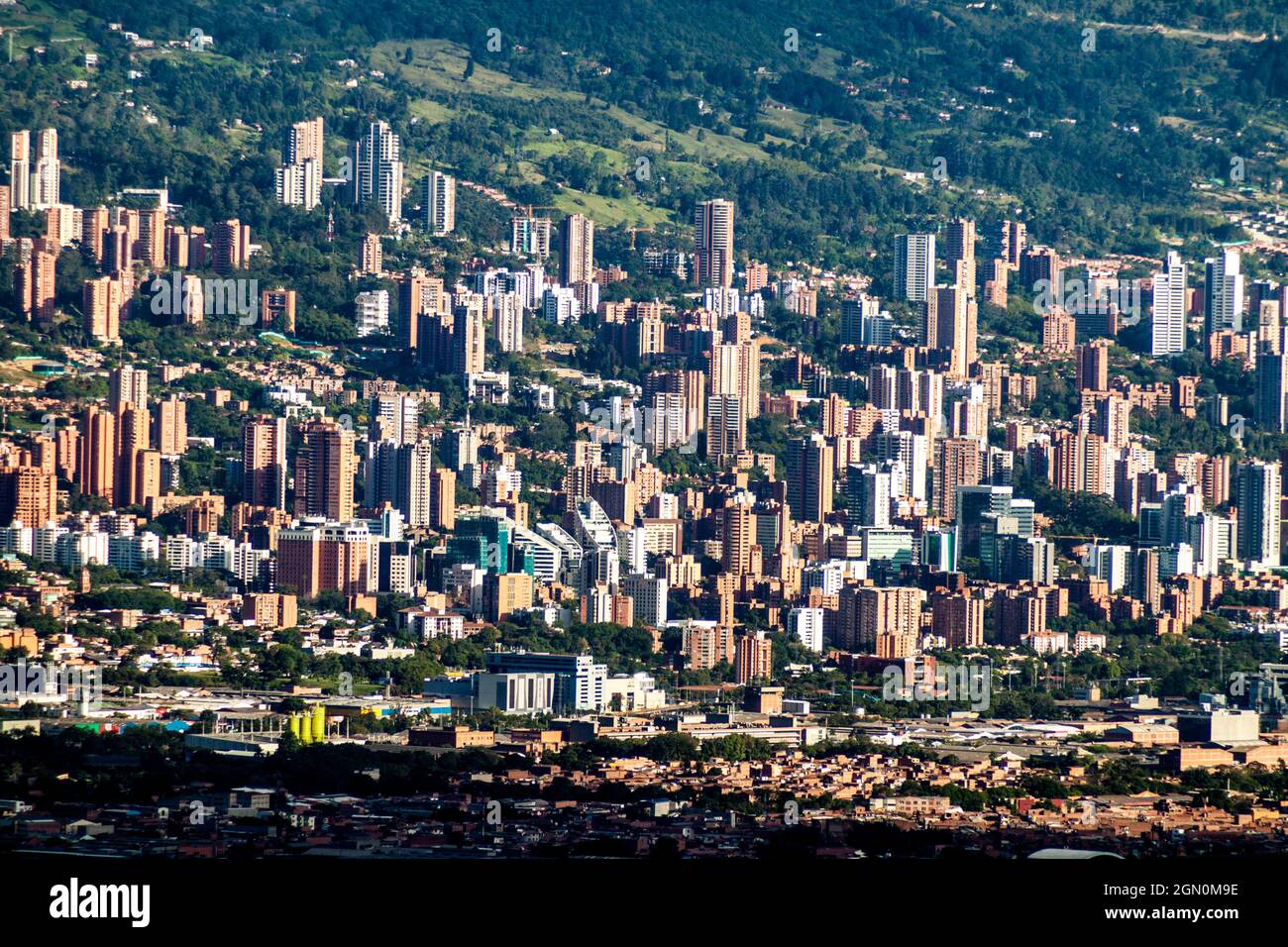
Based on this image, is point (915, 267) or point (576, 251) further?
point (915, 267)

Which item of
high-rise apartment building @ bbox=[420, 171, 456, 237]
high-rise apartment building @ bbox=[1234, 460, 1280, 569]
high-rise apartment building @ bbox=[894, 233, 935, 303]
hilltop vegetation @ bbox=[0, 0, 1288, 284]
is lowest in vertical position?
high-rise apartment building @ bbox=[1234, 460, 1280, 569]

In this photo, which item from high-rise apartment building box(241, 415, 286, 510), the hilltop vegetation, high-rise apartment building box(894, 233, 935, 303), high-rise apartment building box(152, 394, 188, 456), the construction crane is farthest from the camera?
the construction crane

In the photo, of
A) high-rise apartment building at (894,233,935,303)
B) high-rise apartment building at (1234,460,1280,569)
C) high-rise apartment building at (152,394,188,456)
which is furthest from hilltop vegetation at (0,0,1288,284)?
high-rise apartment building at (1234,460,1280,569)

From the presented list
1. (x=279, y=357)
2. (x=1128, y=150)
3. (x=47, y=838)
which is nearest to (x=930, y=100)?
(x=1128, y=150)

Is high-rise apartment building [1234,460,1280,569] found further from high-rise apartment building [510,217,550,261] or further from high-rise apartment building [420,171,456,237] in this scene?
high-rise apartment building [420,171,456,237]

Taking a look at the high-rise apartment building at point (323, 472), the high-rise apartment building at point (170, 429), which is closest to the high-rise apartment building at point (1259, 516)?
the high-rise apartment building at point (323, 472)

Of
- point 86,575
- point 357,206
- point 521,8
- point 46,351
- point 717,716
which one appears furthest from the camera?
point 521,8

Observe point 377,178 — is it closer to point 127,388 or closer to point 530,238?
point 530,238

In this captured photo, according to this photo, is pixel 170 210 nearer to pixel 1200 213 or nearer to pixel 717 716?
pixel 1200 213

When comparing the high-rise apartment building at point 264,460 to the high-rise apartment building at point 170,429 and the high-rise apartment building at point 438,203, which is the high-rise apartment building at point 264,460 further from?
the high-rise apartment building at point 438,203

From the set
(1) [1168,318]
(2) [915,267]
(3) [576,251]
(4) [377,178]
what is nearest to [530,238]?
(3) [576,251]

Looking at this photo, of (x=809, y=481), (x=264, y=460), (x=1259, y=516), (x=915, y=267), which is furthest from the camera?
(x=915, y=267)
